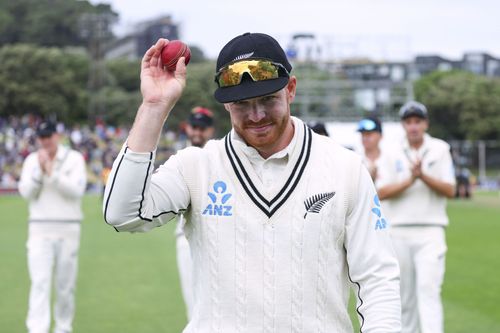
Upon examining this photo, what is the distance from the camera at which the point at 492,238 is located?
2103cm

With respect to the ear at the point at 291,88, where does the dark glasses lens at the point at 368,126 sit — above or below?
below

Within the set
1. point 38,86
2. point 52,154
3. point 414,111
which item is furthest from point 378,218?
point 38,86

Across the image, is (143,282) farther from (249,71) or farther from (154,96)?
(154,96)

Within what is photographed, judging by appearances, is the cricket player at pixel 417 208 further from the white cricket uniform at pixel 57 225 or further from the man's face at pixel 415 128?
the white cricket uniform at pixel 57 225

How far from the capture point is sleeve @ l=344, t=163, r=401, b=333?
3.57 meters

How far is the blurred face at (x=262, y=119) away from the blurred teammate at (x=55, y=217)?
6.73 metres

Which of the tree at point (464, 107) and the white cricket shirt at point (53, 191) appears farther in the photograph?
the tree at point (464, 107)

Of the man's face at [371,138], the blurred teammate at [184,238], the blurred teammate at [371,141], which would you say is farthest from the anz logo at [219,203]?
the man's face at [371,138]

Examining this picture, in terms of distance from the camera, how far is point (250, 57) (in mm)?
3582

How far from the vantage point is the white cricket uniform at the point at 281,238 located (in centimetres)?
355

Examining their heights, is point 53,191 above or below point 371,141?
below

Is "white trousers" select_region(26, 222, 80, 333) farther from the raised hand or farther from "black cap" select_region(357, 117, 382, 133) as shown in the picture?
the raised hand

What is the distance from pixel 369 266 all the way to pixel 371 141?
6.19 m

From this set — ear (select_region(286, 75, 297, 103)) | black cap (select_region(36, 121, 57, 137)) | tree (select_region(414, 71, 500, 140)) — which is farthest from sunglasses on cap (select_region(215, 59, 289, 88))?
tree (select_region(414, 71, 500, 140))
